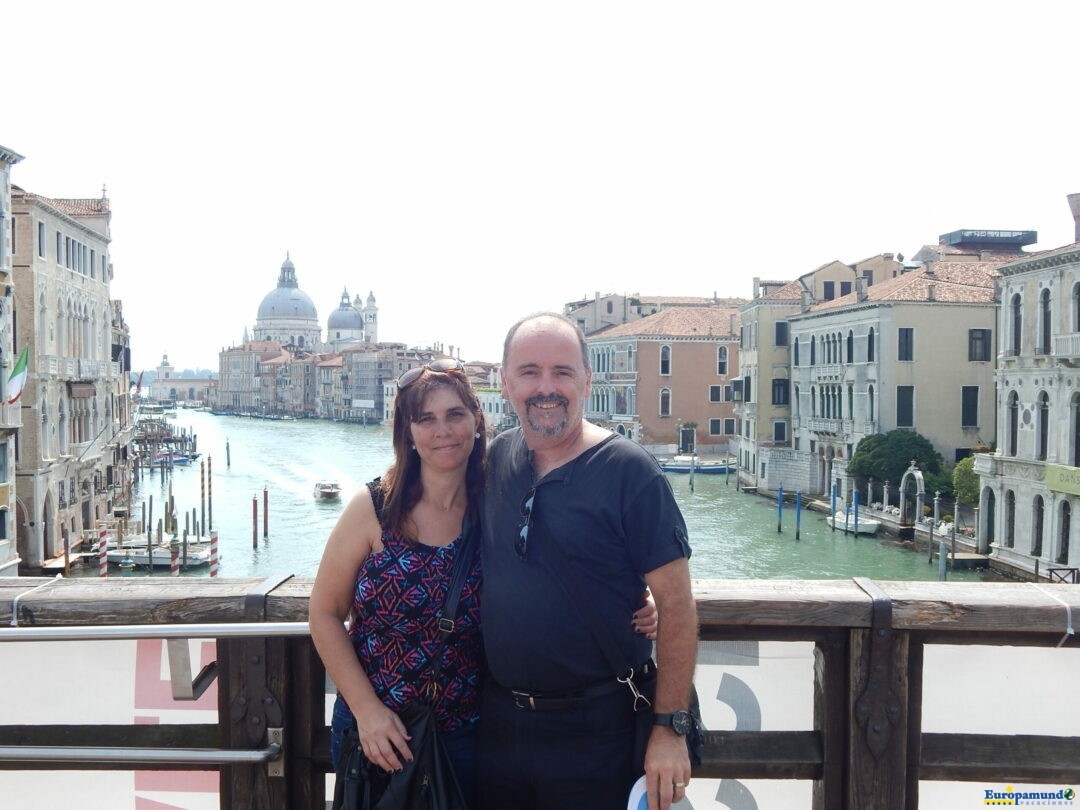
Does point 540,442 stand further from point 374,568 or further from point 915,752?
point 915,752

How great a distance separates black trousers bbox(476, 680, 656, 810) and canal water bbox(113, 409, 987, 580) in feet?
18.0

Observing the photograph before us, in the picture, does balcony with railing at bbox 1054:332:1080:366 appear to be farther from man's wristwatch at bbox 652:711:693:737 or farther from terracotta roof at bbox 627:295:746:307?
terracotta roof at bbox 627:295:746:307

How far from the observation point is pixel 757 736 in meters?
1.77

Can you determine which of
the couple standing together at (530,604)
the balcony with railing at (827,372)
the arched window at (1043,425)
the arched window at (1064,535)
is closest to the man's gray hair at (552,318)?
the couple standing together at (530,604)

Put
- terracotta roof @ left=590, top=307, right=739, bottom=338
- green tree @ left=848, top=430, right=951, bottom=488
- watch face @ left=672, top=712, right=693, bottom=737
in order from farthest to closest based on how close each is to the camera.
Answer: terracotta roof @ left=590, top=307, right=739, bottom=338 → green tree @ left=848, top=430, right=951, bottom=488 → watch face @ left=672, top=712, right=693, bottom=737

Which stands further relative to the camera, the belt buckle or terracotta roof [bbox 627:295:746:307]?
terracotta roof [bbox 627:295:746:307]

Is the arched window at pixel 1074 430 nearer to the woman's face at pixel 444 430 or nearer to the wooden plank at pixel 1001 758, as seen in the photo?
the wooden plank at pixel 1001 758

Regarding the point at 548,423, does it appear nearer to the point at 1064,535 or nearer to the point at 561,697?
the point at 561,697

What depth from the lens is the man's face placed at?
1579 millimetres

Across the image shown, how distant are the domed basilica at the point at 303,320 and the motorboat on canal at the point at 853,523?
8402cm

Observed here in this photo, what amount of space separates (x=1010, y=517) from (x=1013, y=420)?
4.98 feet

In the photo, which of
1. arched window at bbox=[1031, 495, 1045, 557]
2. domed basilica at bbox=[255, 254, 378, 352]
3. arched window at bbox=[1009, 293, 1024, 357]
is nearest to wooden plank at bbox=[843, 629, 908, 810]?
arched window at bbox=[1031, 495, 1045, 557]

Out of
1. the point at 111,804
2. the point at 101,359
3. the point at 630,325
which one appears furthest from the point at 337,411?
the point at 111,804

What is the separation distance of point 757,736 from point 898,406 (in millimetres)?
22004
